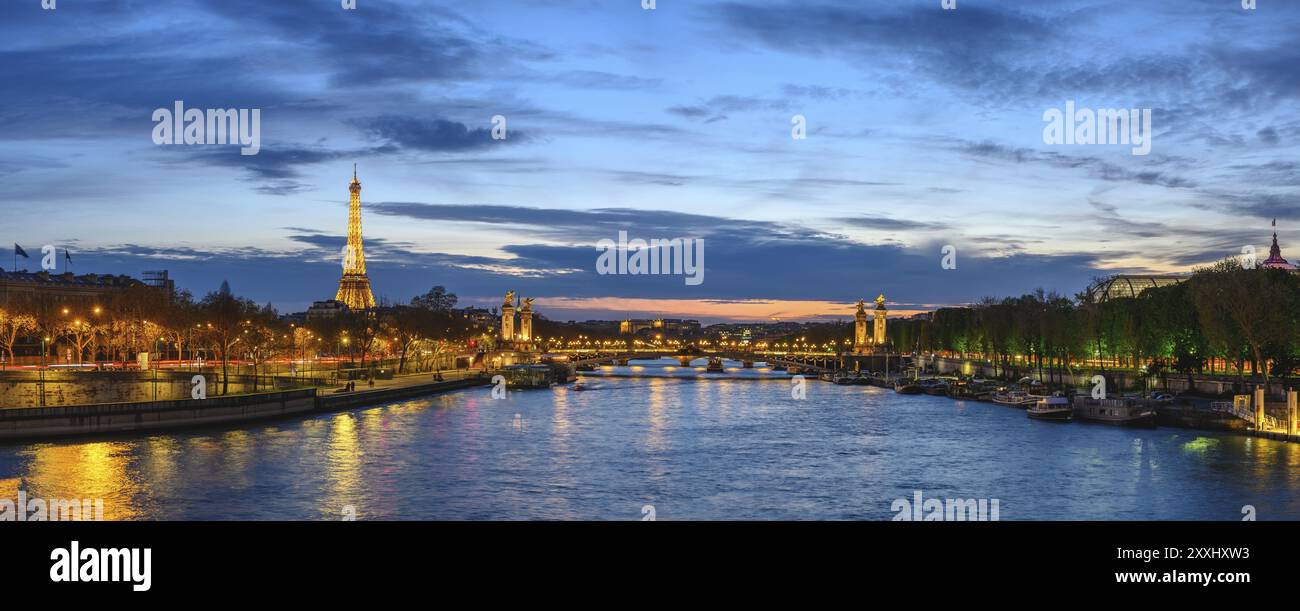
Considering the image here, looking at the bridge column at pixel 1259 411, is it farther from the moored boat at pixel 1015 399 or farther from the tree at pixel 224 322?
the tree at pixel 224 322

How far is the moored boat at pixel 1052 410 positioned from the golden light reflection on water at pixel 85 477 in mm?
43453

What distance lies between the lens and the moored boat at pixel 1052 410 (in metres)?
57.7

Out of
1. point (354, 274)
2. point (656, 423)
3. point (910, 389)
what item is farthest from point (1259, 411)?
point (354, 274)

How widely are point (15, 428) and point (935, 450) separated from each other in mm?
35658

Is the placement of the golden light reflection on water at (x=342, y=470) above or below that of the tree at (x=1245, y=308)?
below

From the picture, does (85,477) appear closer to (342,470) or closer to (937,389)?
(342,470)

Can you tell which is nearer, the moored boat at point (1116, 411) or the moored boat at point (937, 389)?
the moored boat at point (1116, 411)

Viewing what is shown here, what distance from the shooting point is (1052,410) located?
58.4 metres

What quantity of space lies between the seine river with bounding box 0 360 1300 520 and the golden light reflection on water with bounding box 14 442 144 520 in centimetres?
8

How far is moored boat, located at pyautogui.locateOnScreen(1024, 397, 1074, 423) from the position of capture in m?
57.7

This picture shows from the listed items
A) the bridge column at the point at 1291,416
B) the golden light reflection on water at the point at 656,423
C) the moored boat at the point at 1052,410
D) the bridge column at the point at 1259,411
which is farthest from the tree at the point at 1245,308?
the golden light reflection on water at the point at 656,423

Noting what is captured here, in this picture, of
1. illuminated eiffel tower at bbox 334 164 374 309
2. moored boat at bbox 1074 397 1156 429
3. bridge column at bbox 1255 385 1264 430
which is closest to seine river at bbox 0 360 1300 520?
moored boat at bbox 1074 397 1156 429
